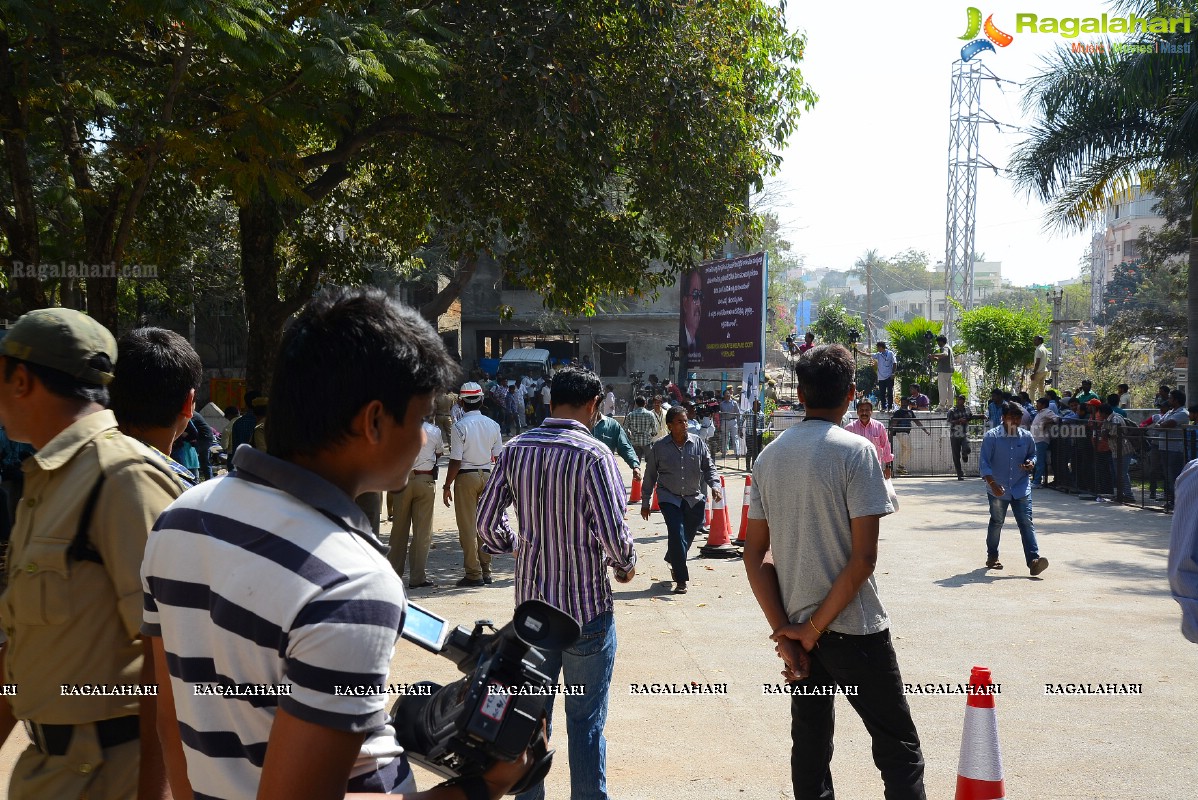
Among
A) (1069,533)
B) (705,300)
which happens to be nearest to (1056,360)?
(705,300)

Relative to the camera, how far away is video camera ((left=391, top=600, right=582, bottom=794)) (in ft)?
4.81

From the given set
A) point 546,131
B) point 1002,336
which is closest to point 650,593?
point 546,131

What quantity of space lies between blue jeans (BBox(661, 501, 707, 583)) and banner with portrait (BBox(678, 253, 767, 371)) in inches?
472

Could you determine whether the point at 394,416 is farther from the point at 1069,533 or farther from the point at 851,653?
the point at 1069,533

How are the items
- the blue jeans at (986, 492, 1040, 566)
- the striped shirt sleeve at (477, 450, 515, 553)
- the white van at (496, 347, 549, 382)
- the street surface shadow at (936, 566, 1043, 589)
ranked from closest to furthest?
the striped shirt sleeve at (477, 450, 515, 553)
the street surface shadow at (936, 566, 1043, 589)
the blue jeans at (986, 492, 1040, 566)
the white van at (496, 347, 549, 382)

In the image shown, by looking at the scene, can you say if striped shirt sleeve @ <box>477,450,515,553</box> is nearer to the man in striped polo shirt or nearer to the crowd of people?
the crowd of people

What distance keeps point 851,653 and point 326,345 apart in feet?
8.34

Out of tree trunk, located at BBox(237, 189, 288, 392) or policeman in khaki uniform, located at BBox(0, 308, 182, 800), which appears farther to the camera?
tree trunk, located at BBox(237, 189, 288, 392)

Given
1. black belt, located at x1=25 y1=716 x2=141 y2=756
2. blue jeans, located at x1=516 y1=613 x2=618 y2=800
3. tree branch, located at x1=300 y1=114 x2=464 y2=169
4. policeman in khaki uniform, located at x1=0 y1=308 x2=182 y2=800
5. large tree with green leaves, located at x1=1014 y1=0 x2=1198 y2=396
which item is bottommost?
blue jeans, located at x1=516 y1=613 x2=618 y2=800

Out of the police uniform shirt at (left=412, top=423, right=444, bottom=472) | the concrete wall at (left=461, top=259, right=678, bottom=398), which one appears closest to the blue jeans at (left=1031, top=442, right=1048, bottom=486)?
the police uniform shirt at (left=412, top=423, right=444, bottom=472)

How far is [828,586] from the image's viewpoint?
11.6 ft

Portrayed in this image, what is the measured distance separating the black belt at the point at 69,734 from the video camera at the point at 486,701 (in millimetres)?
1095

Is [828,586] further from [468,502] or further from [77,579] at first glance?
[468,502]

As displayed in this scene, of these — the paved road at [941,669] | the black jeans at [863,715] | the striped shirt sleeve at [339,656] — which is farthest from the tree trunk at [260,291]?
the striped shirt sleeve at [339,656]
